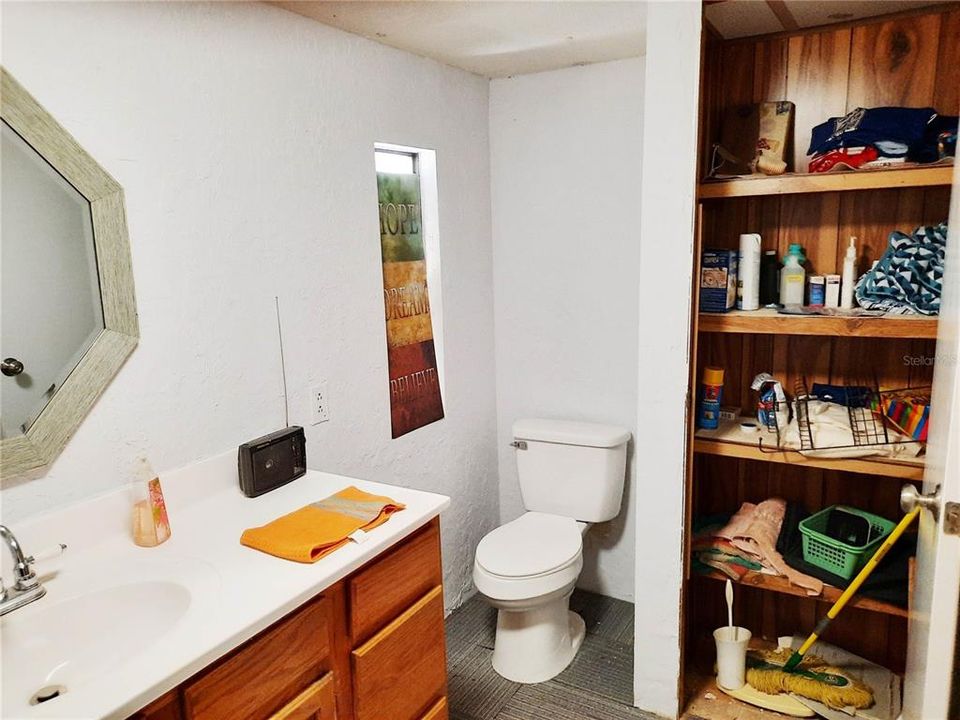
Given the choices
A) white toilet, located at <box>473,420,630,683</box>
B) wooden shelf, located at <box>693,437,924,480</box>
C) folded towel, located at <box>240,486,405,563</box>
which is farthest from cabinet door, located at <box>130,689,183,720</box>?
wooden shelf, located at <box>693,437,924,480</box>

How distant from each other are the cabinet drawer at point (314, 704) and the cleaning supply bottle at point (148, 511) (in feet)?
1.46

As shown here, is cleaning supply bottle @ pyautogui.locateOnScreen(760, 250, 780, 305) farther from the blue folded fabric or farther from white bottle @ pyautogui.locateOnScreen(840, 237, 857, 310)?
the blue folded fabric

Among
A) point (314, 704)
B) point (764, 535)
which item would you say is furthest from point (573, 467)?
point (314, 704)

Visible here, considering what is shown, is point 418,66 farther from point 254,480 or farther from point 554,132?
point 254,480

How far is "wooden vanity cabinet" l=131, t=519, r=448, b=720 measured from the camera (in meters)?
1.13

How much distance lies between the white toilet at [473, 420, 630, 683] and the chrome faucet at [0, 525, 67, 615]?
129 cm

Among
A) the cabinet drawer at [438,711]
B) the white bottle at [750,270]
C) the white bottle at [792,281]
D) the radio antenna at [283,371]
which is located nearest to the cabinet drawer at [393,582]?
the cabinet drawer at [438,711]

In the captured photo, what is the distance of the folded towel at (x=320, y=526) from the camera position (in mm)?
1355

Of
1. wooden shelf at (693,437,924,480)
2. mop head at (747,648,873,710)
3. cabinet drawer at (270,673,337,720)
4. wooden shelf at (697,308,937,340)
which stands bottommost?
mop head at (747,648,873,710)

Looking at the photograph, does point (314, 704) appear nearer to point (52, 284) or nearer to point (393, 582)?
point (393, 582)

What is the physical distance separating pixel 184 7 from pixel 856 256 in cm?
194

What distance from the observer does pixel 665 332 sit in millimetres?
1934

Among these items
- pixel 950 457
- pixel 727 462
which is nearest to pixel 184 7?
pixel 950 457

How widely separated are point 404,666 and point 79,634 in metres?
0.65
